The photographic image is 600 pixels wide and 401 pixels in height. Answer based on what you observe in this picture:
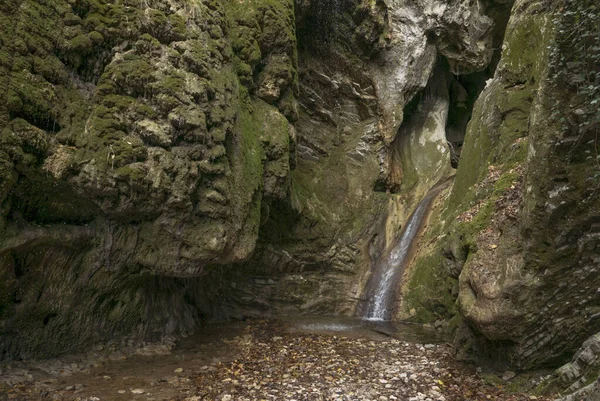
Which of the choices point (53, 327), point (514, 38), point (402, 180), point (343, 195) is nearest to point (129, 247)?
point (53, 327)

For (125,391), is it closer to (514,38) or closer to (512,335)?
(512,335)

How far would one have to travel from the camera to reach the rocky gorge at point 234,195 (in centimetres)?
696

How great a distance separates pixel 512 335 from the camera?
782 cm

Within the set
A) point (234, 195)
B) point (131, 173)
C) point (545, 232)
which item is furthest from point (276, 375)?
point (545, 232)

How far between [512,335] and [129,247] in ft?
26.3

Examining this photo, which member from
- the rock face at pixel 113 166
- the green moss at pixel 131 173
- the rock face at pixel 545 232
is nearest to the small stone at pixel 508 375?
the rock face at pixel 545 232

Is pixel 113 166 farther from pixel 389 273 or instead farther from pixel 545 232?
pixel 389 273

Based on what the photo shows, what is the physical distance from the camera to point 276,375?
9109mm

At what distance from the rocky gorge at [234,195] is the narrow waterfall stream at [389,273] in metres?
0.28

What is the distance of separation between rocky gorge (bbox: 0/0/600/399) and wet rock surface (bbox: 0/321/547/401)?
829mm

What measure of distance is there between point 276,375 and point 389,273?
26.9 feet

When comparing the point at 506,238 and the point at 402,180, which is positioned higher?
the point at 402,180

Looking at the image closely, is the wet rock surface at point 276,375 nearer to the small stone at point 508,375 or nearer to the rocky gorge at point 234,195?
the small stone at point 508,375

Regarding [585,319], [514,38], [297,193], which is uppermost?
[514,38]
